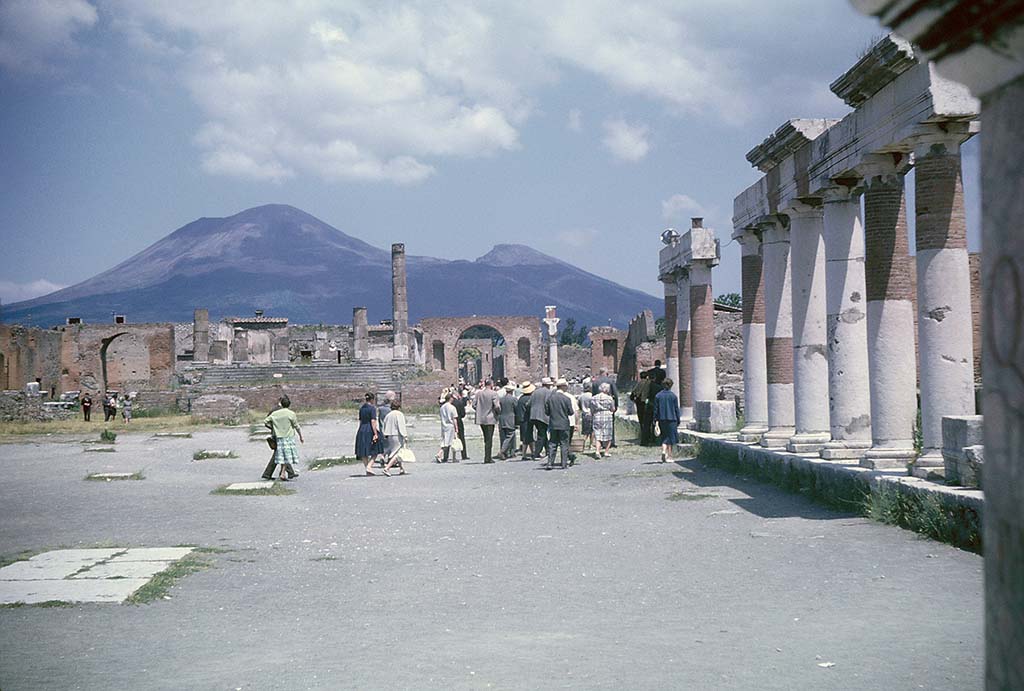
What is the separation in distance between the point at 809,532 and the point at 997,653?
7772 mm

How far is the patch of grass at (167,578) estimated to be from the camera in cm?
749

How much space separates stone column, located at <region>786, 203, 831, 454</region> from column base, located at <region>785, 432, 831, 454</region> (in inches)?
0.5

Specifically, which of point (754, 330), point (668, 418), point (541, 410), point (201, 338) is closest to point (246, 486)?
point (541, 410)

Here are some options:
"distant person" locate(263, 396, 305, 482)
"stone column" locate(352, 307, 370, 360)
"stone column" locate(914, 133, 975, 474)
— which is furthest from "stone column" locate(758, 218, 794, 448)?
"stone column" locate(352, 307, 370, 360)

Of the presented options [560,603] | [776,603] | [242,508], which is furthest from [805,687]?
[242,508]

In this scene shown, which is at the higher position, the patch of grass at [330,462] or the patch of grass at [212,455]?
the patch of grass at [212,455]

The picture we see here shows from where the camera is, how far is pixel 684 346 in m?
23.8

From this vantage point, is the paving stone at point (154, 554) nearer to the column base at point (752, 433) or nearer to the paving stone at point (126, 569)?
the paving stone at point (126, 569)

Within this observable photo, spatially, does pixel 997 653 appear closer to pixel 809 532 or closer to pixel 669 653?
pixel 669 653

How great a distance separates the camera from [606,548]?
9.28 meters

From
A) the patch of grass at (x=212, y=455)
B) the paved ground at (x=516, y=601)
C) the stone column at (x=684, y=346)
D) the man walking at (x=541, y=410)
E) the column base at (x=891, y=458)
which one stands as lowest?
the paved ground at (x=516, y=601)

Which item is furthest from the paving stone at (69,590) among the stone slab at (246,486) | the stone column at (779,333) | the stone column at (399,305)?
the stone column at (399,305)

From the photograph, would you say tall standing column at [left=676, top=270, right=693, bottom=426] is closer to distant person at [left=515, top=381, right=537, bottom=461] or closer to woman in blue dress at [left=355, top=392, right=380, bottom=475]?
distant person at [left=515, top=381, right=537, bottom=461]

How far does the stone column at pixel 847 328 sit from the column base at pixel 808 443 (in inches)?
39.5
